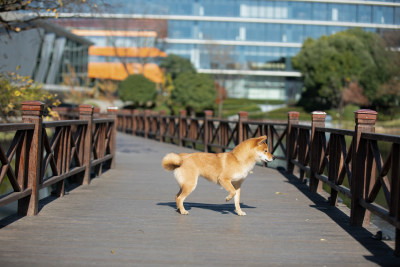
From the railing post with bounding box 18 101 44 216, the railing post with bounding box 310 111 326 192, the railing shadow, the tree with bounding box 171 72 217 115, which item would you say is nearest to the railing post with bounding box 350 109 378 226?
the railing shadow

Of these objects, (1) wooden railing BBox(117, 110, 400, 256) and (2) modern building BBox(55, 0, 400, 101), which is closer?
(1) wooden railing BBox(117, 110, 400, 256)

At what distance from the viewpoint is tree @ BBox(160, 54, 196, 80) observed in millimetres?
65312

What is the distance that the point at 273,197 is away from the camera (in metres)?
9.34

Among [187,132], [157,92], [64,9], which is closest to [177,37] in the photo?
[157,92]

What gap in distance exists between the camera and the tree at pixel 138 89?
58.8 metres

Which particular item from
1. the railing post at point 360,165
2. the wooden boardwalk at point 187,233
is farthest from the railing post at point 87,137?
the railing post at point 360,165

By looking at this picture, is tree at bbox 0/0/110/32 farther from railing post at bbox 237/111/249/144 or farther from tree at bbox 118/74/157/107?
tree at bbox 118/74/157/107

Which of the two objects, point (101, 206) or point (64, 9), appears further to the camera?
point (64, 9)

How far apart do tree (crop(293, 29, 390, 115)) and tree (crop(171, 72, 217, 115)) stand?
1253 centimetres

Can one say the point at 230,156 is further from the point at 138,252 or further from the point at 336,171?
the point at 138,252

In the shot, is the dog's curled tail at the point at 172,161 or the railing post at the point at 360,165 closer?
the railing post at the point at 360,165

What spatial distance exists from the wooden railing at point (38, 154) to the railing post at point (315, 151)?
13.7ft

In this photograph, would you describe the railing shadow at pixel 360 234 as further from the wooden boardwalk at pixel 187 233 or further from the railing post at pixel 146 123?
the railing post at pixel 146 123

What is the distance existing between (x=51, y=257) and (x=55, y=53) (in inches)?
2130
